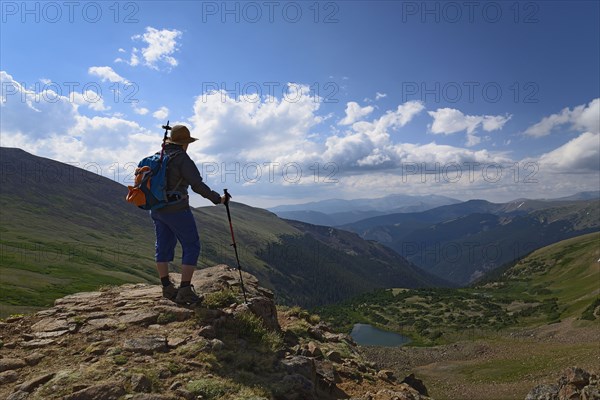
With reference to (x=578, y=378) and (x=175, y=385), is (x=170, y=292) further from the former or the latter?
(x=578, y=378)

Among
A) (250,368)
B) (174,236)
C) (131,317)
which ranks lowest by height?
(250,368)

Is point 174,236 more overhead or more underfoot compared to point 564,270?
more overhead

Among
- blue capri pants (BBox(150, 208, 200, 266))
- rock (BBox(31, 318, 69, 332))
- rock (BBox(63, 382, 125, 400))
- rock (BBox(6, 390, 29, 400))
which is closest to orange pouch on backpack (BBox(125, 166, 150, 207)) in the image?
blue capri pants (BBox(150, 208, 200, 266))

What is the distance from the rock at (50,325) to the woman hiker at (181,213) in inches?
113

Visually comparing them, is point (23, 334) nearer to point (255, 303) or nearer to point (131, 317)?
point (131, 317)

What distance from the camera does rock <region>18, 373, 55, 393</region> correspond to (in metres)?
7.38

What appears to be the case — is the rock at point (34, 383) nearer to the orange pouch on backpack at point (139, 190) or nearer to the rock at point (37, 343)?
the rock at point (37, 343)

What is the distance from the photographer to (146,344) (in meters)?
9.20

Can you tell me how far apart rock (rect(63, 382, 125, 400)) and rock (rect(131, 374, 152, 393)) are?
226 mm

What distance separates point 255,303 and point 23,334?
20.9ft

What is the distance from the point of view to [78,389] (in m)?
7.27

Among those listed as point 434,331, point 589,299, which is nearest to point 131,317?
point 434,331

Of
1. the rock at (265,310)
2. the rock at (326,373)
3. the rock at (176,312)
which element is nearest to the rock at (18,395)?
the rock at (176,312)

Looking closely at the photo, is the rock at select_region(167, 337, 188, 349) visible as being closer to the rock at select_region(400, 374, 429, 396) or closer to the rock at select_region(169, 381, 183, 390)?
the rock at select_region(169, 381, 183, 390)
